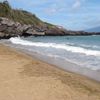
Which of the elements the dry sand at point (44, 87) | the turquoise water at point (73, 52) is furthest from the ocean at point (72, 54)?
the dry sand at point (44, 87)

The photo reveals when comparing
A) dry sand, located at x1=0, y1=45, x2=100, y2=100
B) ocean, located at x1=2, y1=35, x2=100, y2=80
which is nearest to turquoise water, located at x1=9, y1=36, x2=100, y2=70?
ocean, located at x1=2, y1=35, x2=100, y2=80

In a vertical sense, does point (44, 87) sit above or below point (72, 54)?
above

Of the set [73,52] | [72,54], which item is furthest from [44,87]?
[73,52]

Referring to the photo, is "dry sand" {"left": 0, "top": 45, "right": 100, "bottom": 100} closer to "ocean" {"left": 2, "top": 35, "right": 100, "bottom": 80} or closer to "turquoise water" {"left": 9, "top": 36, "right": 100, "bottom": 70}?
Answer: "ocean" {"left": 2, "top": 35, "right": 100, "bottom": 80}

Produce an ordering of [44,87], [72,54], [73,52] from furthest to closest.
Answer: [73,52] → [72,54] → [44,87]

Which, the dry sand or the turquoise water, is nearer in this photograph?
the dry sand

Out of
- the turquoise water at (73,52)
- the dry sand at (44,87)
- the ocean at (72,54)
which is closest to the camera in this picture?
the dry sand at (44,87)

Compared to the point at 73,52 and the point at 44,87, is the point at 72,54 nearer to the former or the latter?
the point at 73,52

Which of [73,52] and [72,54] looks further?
[73,52]

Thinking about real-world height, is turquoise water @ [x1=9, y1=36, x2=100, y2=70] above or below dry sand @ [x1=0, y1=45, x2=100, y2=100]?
below

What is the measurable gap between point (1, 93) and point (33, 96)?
0.95m

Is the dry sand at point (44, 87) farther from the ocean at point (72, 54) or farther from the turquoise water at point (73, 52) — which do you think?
the turquoise water at point (73, 52)

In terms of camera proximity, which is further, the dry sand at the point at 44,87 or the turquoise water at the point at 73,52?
the turquoise water at the point at 73,52

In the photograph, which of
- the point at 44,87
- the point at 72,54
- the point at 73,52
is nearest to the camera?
the point at 44,87
